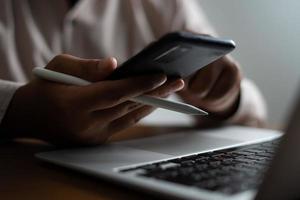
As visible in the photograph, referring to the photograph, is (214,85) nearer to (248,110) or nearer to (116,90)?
(248,110)

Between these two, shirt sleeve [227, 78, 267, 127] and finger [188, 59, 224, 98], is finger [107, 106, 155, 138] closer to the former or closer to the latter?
finger [188, 59, 224, 98]

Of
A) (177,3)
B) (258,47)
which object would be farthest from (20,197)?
(258,47)

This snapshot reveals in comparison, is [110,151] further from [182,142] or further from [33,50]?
[33,50]

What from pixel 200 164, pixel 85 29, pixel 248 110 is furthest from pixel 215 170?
pixel 85 29

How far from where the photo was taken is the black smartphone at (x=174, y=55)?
1.01 ft

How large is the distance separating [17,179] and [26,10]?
0.47 meters

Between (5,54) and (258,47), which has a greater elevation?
(258,47)

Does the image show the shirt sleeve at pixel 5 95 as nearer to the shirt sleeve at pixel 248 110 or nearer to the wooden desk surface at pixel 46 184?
the wooden desk surface at pixel 46 184

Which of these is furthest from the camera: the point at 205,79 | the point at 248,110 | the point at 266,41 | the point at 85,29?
the point at 266,41

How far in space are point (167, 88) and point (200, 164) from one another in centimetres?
8

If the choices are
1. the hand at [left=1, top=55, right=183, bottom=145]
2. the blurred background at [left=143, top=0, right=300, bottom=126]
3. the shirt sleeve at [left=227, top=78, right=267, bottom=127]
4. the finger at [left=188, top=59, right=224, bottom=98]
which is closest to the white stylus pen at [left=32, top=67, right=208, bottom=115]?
the hand at [left=1, top=55, right=183, bottom=145]

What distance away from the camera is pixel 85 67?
15.3 inches

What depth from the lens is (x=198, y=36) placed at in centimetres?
31

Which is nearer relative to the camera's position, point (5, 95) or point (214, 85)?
point (5, 95)
